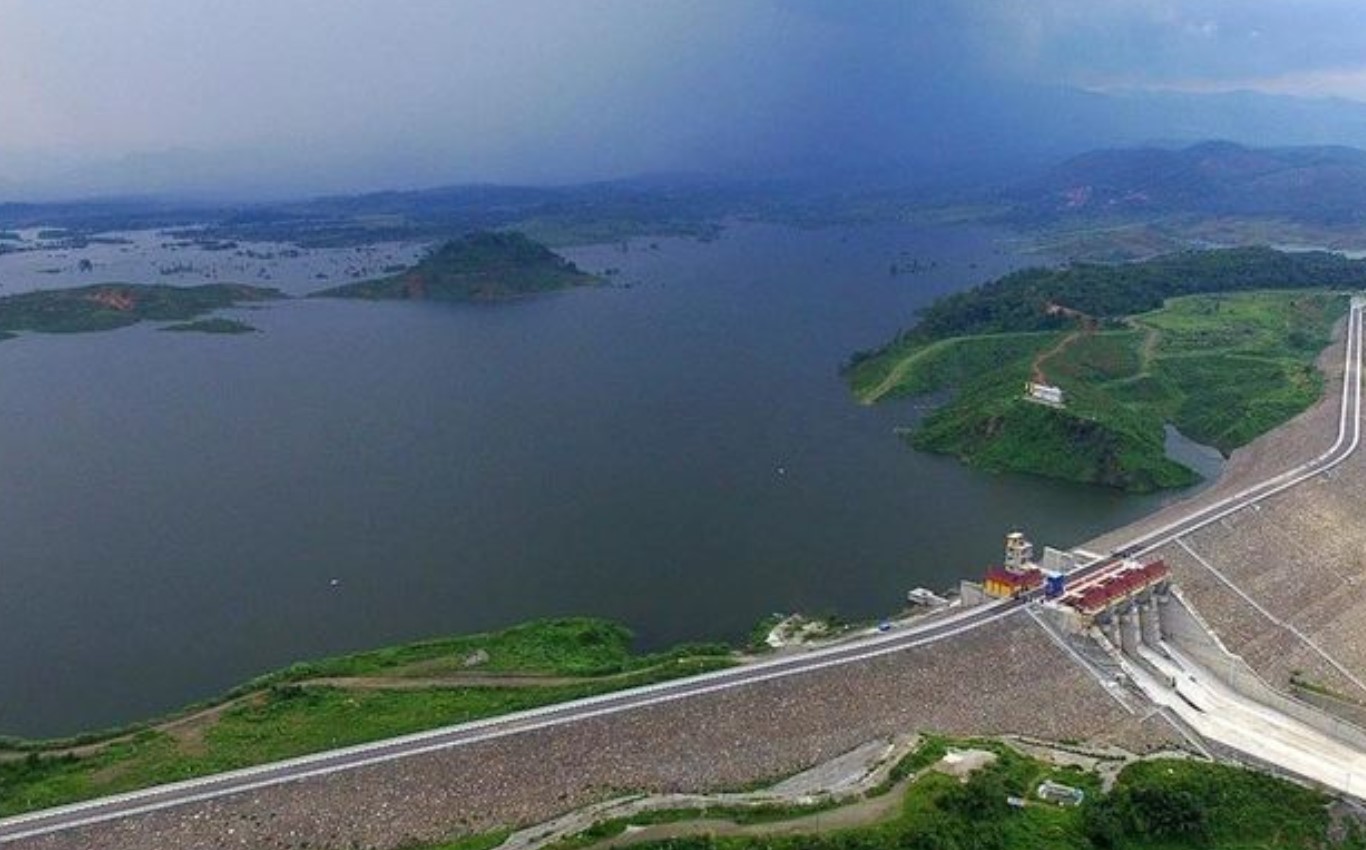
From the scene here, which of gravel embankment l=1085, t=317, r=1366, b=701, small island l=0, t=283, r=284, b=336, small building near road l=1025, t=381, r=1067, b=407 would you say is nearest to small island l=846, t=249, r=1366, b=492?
small building near road l=1025, t=381, r=1067, b=407

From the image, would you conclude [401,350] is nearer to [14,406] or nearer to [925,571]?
[14,406]

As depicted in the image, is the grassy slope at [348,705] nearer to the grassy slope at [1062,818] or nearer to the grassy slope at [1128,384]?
the grassy slope at [1062,818]

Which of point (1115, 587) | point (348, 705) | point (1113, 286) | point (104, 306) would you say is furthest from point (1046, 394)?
point (104, 306)

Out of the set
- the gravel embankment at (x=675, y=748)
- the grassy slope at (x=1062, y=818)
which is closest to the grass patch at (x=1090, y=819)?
the grassy slope at (x=1062, y=818)

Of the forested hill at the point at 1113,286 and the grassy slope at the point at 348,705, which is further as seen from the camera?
the forested hill at the point at 1113,286

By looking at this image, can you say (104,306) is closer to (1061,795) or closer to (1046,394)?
(1046,394)

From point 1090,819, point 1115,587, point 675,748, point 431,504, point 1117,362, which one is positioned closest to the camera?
point 1090,819

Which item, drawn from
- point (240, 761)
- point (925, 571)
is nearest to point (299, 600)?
point (240, 761)
